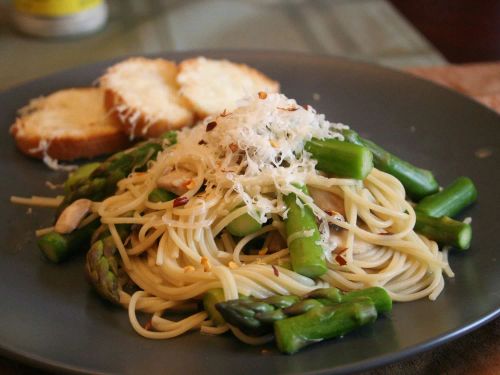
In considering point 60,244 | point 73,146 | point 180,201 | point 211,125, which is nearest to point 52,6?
point 73,146

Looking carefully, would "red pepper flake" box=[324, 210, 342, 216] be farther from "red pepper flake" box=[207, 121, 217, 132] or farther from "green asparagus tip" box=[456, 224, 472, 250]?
"red pepper flake" box=[207, 121, 217, 132]

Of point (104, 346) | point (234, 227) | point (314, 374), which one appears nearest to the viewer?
point (314, 374)

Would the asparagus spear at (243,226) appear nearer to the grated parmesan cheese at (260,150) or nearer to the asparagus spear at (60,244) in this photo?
the grated parmesan cheese at (260,150)

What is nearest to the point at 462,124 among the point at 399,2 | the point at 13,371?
the point at 13,371

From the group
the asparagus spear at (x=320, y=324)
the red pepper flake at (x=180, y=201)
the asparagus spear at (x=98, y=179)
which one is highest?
the red pepper flake at (x=180, y=201)

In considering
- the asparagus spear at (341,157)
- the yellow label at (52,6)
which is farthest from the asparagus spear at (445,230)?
the yellow label at (52,6)

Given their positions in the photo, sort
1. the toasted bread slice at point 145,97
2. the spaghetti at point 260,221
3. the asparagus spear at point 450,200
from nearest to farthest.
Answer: the spaghetti at point 260,221
the asparagus spear at point 450,200
the toasted bread slice at point 145,97

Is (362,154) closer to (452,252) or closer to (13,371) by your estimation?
(452,252)

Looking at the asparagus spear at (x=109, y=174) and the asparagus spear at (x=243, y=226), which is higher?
the asparagus spear at (x=109, y=174)
